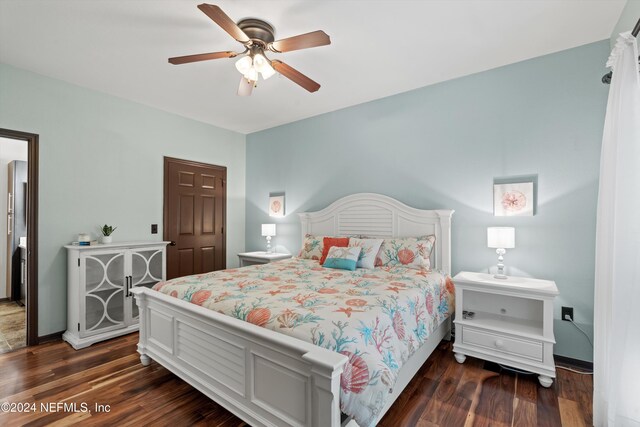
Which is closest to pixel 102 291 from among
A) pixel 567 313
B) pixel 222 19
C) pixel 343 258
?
pixel 343 258

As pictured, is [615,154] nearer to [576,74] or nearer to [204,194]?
[576,74]

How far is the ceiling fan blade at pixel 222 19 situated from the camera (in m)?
1.62

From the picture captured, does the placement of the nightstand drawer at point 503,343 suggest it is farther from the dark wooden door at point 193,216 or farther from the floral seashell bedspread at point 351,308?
the dark wooden door at point 193,216

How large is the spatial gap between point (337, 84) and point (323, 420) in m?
2.99

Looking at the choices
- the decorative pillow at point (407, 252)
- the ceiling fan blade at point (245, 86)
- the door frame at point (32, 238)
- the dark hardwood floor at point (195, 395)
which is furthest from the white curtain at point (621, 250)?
the door frame at point (32, 238)

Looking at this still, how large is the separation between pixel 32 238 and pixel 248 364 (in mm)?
2772

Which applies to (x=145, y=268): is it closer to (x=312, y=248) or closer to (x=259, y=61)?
(x=312, y=248)

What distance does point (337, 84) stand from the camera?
324 cm

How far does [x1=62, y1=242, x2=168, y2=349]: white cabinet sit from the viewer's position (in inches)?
117

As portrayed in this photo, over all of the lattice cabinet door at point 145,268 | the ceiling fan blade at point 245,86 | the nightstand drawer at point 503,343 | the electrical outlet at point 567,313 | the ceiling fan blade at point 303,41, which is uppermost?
the ceiling fan blade at point 303,41

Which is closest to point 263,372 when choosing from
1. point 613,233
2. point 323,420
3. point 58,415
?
point 323,420

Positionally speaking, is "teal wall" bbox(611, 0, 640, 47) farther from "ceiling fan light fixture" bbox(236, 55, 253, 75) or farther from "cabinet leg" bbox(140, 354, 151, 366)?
"cabinet leg" bbox(140, 354, 151, 366)

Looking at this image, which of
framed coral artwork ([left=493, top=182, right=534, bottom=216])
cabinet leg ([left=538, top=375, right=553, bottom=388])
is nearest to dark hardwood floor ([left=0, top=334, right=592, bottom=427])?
cabinet leg ([left=538, top=375, right=553, bottom=388])

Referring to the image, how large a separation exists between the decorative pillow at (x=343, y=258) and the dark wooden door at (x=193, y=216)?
218cm
